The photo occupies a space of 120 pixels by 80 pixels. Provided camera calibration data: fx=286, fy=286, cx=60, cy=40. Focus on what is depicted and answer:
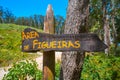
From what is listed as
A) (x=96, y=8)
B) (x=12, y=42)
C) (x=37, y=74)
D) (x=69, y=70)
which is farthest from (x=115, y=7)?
(x=69, y=70)

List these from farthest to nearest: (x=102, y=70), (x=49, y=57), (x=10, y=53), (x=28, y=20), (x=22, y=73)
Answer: (x=28, y=20) < (x=10, y=53) < (x=102, y=70) < (x=22, y=73) < (x=49, y=57)

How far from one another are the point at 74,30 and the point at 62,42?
1039 millimetres

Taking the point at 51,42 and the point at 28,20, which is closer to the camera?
the point at 51,42

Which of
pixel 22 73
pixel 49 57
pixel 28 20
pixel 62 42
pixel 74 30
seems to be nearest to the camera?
pixel 62 42

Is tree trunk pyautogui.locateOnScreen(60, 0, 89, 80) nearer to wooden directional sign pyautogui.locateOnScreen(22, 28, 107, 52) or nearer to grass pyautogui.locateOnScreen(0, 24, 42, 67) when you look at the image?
wooden directional sign pyautogui.locateOnScreen(22, 28, 107, 52)

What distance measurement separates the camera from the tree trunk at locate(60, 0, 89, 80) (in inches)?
221

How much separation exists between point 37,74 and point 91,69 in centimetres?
193

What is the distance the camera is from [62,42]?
15.1ft

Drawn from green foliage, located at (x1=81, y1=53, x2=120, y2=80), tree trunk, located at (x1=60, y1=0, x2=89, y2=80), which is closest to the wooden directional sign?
tree trunk, located at (x1=60, y1=0, x2=89, y2=80)

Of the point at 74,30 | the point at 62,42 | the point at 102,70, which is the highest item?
the point at 74,30

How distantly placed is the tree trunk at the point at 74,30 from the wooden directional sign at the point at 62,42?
1011mm

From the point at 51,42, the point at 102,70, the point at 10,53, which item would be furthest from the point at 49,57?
the point at 10,53

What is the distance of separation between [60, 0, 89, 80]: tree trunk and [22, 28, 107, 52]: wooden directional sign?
101 cm

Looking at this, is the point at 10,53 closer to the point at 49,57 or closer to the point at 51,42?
the point at 49,57
